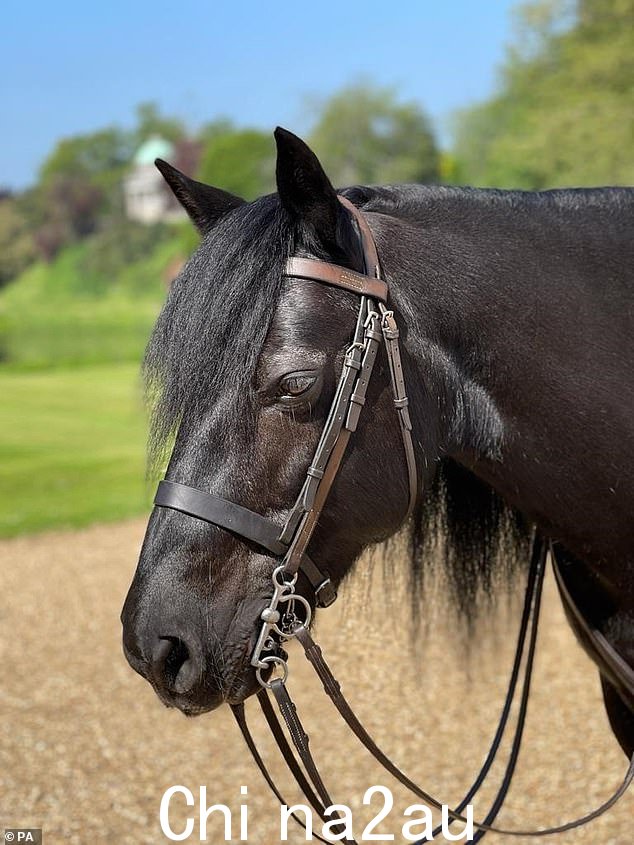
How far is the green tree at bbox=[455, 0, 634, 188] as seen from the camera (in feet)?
69.8

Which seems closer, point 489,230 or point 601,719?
point 489,230

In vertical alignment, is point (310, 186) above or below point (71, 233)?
below

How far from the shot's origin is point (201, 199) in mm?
2311

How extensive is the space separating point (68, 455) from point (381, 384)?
1465 centimetres

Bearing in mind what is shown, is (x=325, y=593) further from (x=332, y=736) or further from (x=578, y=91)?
(x=578, y=91)

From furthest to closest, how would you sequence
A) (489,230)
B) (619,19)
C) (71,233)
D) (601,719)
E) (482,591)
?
(71,233) → (619,19) → (601,719) → (482,591) → (489,230)

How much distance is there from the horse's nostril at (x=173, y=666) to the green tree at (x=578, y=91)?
20008 mm

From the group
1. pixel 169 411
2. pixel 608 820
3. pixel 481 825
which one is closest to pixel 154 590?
pixel 169 411

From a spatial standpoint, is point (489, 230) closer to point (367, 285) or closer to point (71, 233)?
point (367, 285)

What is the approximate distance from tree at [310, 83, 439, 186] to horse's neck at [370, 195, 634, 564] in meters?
33.9

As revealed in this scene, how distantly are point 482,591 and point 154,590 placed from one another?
1175mm

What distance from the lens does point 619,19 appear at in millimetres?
23578

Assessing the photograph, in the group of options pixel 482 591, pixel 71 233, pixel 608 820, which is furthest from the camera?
pixel 71 233

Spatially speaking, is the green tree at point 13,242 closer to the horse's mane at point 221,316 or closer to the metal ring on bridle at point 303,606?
the horse's mane at point 221,316
